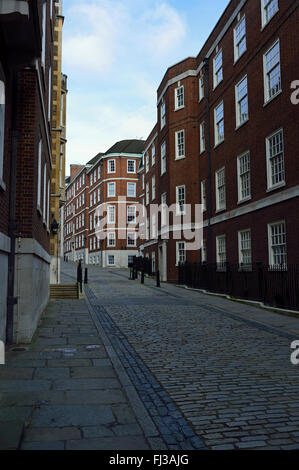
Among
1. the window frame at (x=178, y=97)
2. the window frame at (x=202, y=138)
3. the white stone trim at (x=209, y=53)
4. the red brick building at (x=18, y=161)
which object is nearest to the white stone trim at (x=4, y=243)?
the red brick building at (x=18, y=161)

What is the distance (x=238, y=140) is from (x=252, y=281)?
6783 mm

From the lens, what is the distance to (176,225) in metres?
27.3

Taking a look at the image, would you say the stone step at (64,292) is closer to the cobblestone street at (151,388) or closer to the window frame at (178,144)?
the cobblestone street at (151,388)

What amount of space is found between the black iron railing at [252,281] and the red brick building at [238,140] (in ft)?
1.62

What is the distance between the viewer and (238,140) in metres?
19.7

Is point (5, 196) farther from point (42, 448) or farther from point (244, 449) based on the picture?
point (244, 449)

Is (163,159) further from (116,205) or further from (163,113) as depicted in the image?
(116,205)

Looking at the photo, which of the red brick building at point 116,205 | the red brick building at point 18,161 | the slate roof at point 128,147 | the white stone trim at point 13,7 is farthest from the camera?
the slate roof at point 128,147

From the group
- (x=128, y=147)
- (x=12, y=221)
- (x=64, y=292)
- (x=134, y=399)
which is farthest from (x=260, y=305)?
(x=128, y=147)

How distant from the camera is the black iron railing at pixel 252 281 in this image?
13.7 meters

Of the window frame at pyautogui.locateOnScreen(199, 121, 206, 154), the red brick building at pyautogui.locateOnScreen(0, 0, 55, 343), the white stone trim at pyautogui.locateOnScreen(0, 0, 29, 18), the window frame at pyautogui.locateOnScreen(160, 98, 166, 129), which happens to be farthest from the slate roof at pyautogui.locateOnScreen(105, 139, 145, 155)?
the white stone trim at pyautogui.locateOnScreen(0, 0, 29, 18)

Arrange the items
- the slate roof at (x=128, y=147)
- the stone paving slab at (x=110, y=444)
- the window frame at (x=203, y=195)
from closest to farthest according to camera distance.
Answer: the stone paving slab at (x=110, y=444) < the window frame at (x=203, y=195) < the slate roof at (x=128, y=147)

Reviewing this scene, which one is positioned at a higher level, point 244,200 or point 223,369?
point 244,200
